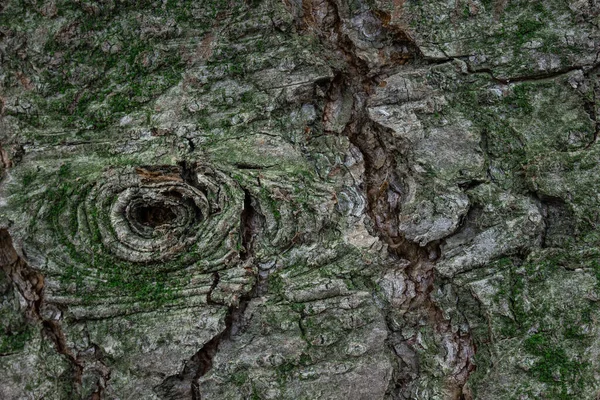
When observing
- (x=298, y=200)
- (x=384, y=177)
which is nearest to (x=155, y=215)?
(x=298, y=200)

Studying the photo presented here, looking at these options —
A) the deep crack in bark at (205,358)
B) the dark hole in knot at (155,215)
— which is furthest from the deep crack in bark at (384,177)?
the dark hole in knot at (155,215)

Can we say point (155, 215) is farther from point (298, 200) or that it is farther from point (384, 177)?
point (384, 177)

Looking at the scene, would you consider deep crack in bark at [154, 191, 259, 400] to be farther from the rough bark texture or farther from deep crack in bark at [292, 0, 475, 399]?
deep crack in bark at [292, 0, 475, 399]

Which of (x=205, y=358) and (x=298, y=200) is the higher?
(x=298, y=200)

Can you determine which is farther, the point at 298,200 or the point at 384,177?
the point at 384,177

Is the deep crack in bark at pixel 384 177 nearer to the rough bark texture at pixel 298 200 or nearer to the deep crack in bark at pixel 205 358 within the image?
the rough bark texture at pixel 298 200

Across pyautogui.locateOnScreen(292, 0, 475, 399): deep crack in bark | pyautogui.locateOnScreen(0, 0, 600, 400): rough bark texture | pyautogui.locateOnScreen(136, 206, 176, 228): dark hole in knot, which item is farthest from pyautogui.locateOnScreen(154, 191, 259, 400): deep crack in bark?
pyautogui.locateOnScreen(292, 0, 475, 399): deep crack in bark
